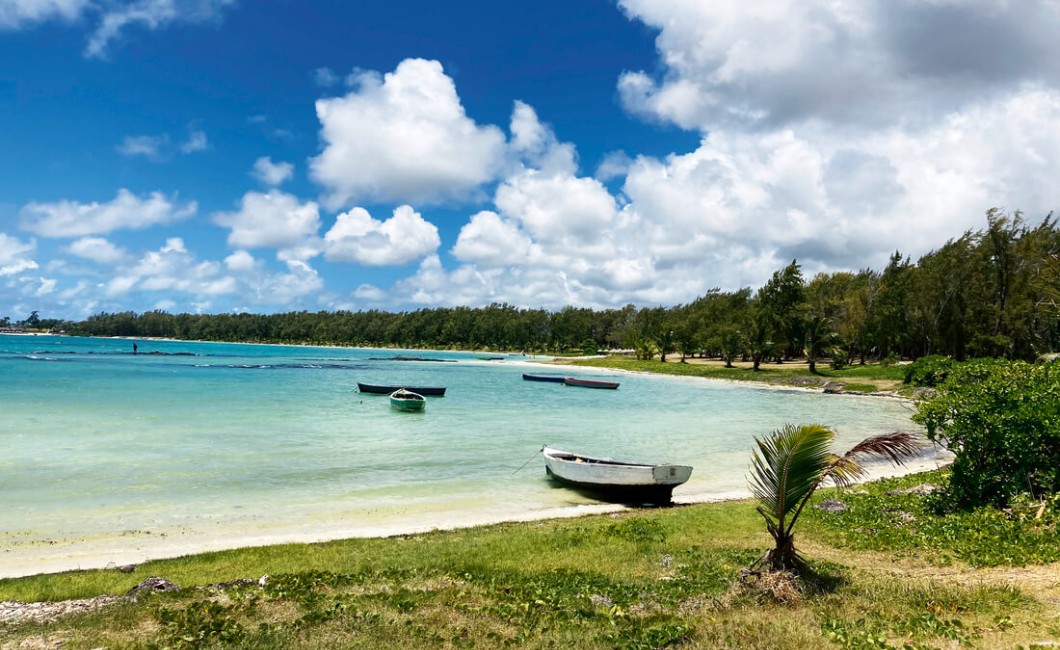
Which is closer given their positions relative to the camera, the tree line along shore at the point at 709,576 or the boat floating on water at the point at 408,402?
the tree line along shore at the point at 709,576

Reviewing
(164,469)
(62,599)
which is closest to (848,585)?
(62,599)

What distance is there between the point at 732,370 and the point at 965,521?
7842 cm

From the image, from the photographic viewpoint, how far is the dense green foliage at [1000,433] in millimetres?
13047

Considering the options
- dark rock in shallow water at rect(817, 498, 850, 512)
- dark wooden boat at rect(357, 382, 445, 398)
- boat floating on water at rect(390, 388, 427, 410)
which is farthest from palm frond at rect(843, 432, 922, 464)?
dark wooden boat at rect(357, 382, 445, 398)

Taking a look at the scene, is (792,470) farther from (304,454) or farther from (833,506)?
(304,454)

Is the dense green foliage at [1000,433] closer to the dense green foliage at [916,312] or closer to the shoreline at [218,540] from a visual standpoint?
the shoreline at [218,540]

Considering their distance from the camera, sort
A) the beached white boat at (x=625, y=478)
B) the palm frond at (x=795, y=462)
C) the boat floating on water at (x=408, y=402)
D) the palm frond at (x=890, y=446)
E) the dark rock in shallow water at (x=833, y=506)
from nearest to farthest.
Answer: the palm frond at (x=795, y=462) < the palm frond at (x=890, y=446) < the dark rock in shallow water at (x=833, y=506) < the beached white boat at (x=625, y=478) < the boat floating on water at (x=408, y=402)

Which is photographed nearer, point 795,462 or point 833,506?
point 795,462

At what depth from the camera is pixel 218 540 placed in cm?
1537

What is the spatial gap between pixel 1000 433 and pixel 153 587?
17.0 meters

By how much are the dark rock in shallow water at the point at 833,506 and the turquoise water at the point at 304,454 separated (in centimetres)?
520

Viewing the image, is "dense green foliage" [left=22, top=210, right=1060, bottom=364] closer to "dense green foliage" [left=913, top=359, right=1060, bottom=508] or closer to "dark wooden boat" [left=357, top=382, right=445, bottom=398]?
"dense green foliage" [left=913, top=359, right=1060, bottom=508]

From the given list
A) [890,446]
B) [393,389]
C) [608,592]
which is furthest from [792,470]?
[393,389]

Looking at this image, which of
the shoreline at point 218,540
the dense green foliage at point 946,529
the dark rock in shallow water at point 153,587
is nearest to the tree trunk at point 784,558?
the dense green foliage at point 946,529
